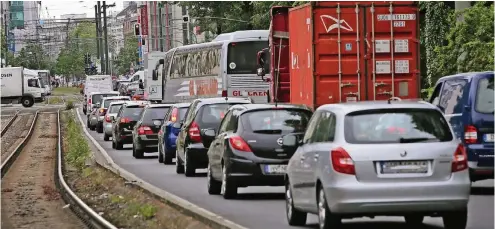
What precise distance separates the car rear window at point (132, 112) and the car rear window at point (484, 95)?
78.7ft

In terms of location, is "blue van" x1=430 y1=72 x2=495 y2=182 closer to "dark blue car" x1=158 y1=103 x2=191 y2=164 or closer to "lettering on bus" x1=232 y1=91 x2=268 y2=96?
"dark blue car" x1=158 y1=103 x2=191 y2=164

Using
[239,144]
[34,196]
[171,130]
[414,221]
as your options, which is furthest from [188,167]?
[414,221]

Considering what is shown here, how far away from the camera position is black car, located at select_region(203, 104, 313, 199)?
63.3ft

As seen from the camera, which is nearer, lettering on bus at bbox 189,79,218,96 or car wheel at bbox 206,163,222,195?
car wheel at bbox 206,163,222,195

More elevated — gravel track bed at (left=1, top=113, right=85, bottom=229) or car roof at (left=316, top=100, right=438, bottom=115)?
car roof at (left=316, top=100, right=438, bottom=115)

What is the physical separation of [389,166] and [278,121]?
6.07 metres

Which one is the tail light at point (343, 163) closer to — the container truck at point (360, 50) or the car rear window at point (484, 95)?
the car rear window at point (484, 95)

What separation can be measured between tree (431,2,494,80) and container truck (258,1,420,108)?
17.1ft

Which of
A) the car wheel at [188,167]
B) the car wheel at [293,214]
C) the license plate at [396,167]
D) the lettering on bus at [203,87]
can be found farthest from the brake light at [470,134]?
the lettering on bus at [203,87]

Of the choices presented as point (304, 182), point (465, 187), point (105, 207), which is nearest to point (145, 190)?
point (105, 207)

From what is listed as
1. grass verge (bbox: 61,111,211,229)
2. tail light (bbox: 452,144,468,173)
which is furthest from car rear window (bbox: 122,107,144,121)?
tail light (bbox: 452,144,468,173)

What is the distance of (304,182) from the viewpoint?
1450cm

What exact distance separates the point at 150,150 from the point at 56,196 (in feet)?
35.6

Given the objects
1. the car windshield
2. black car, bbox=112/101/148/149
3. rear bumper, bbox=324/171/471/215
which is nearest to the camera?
rear bumper, bbox=324/171/471/215
